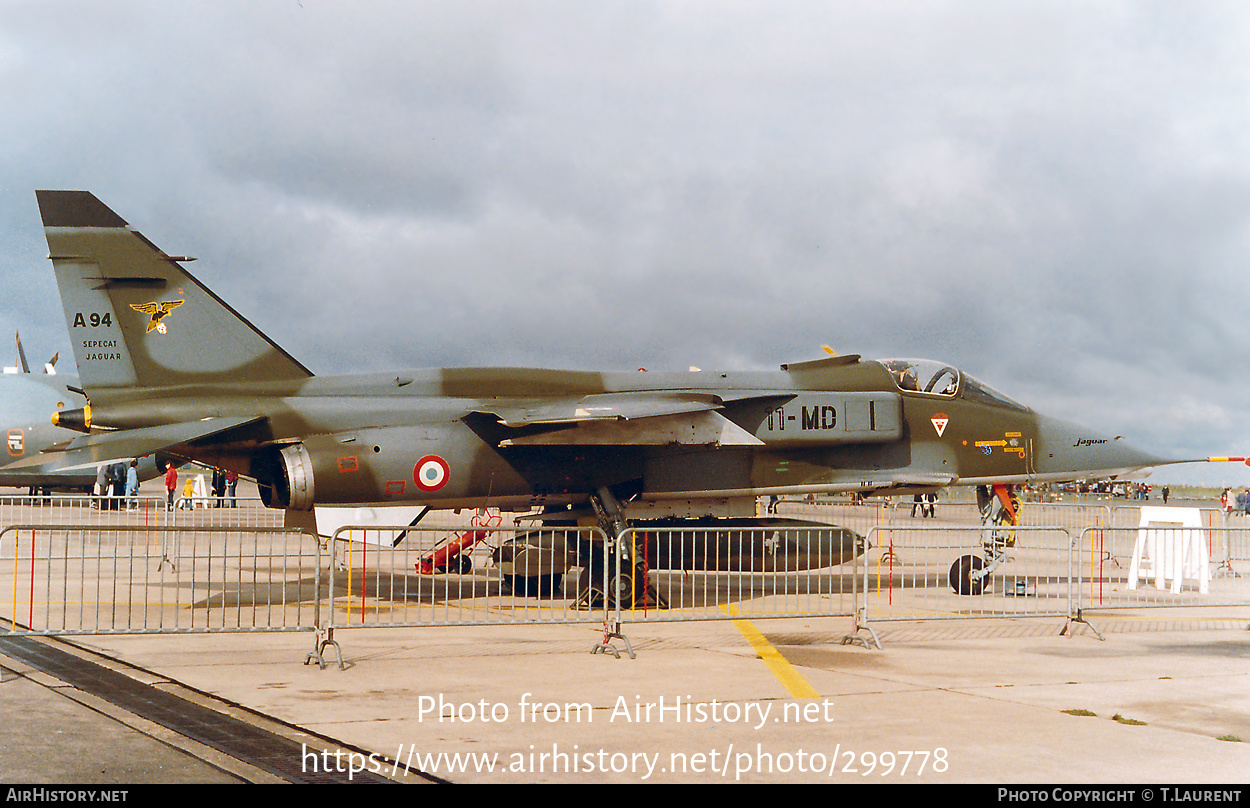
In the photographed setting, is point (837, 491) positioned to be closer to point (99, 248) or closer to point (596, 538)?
point (596, 538)

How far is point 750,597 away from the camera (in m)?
12.6

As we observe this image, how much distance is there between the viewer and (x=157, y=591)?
12984mm

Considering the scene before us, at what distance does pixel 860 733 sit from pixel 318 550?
4.43 meters

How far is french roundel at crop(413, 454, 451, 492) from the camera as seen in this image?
38.5 ft

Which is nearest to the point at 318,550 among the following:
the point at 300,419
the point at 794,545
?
the point at 300,419

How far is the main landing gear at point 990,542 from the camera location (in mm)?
12289

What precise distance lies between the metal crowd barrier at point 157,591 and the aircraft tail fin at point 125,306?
1933 mm

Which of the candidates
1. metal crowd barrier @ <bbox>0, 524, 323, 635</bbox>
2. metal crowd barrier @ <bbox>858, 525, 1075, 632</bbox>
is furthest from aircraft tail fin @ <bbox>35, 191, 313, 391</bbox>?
metal crowd barrier @ <bbox>858, 525, 1075, 632</bbox>

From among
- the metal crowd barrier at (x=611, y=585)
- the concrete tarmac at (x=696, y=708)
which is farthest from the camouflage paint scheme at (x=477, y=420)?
the concrete tarmac at (x=696, y=708)

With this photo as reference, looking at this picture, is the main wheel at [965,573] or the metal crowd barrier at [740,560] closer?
the metal crowd barrier at [740,560]

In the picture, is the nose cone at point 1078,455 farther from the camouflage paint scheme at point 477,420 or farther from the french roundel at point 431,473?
the french roundel at point 431,473

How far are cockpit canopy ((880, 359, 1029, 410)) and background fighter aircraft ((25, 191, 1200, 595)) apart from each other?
2 centimetres

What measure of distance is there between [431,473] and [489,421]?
2.95ft

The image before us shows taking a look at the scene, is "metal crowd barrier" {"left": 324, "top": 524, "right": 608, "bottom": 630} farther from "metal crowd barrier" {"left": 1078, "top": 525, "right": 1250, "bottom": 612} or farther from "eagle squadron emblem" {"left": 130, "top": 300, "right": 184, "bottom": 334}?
"metal crowd barrier" {"left": 1078, "top": 525, "right": 1250, "bottom": 612}
